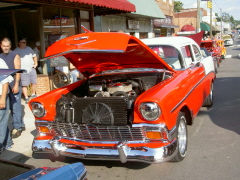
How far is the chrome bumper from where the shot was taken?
137 inches

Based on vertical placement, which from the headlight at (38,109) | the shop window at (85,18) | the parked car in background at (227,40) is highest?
the shop window at (85,18)

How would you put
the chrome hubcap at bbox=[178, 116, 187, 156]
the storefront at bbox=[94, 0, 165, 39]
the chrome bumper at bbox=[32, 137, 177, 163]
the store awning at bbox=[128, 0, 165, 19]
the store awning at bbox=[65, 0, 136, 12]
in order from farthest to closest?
1. the store awning at bbox=[128, 0, 165, 19]
2. the storefront at bbox=[94, 0, 165, 39]
3. the store awning at bbox=[65, 0, 136, 12]
4. the chrome hubcap at bbox=[178, 116, 187, 156]
5. the chrome bumper at bbox=[32, 137, 177, 163]

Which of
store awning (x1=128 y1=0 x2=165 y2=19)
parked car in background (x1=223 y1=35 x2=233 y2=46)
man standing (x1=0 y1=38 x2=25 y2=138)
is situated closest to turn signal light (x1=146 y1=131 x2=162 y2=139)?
man standing (x1=0 y1=38 x2=25 y2=138)

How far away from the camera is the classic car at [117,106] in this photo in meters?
3.57

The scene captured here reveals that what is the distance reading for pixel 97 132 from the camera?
3828mm

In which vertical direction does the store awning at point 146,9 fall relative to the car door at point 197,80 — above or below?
above

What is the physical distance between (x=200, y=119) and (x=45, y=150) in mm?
3431

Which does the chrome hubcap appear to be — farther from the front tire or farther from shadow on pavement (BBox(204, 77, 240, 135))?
shadow on pavement (BBox(204, 77, 240, 135))

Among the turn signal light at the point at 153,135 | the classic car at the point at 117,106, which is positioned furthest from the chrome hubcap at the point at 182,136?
the turn signal light at the point at 153,135

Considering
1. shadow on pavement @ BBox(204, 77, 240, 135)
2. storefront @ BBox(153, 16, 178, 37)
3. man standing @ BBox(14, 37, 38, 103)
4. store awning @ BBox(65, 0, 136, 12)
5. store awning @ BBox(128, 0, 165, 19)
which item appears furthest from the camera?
storefront @ BBox(153, 16, 178, 37)

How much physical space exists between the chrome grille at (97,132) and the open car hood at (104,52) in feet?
3.08

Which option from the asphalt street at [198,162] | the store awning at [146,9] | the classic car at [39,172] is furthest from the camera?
the store awning at [146,9]

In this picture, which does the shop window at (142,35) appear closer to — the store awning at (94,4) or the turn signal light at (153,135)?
the store awning at (94,4)

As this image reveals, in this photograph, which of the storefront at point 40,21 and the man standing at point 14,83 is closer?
the man standing at point 14,83
